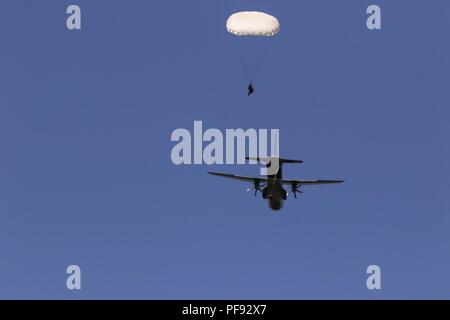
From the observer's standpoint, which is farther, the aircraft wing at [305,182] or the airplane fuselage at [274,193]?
the aircraft wing at [305,182]

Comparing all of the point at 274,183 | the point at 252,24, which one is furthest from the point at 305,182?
the point at 252,24

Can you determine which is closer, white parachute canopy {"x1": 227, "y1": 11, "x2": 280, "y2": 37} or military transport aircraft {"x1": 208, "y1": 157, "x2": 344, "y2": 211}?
white parachute canopy {"x1": 227, "y1": 11, "x2": 280, "y2": 37}

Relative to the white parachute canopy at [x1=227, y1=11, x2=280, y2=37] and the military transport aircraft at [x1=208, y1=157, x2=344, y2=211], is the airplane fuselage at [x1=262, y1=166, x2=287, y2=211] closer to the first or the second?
the military transport aircraft at [x1=208, y1=157, x2=344, y2=211]

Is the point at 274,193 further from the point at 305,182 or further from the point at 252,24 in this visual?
the point at 252,24

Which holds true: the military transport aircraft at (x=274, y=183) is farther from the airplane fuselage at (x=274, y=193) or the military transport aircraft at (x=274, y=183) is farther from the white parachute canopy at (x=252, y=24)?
the white parachute canopy at (x=252, y=24)

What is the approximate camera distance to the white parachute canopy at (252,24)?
94.8 metres

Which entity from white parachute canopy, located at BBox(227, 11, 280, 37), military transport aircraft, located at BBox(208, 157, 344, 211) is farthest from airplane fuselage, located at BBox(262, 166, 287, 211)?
white parachute canopy, located at BBox(227, 11, 280, 37)

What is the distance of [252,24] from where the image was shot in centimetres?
9475

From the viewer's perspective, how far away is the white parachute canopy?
94812mm

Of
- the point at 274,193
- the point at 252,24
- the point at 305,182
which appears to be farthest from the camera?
the point at 305,182

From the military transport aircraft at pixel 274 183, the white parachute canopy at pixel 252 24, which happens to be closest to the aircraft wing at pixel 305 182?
the military transport aircraft at pixel 274 183

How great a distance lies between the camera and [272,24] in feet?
315
